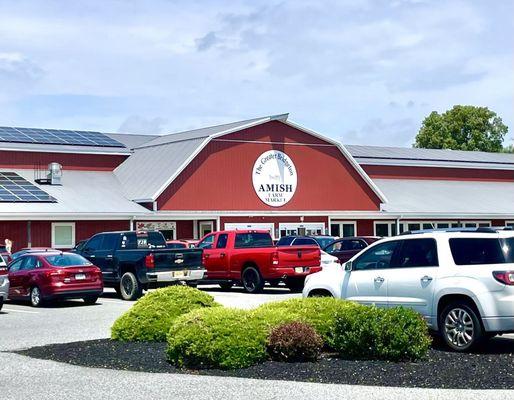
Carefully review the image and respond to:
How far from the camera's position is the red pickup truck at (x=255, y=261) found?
26.7 metres

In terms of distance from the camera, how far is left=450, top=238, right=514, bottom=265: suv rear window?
12.8 meters

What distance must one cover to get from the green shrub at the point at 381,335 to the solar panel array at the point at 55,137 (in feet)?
113

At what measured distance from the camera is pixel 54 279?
23.0 m

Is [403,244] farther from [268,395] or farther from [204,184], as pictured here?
[204,184]

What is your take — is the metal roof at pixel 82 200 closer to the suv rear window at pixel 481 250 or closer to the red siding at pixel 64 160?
the red siding at pixel 64 160

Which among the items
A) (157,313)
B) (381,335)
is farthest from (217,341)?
(157,313)

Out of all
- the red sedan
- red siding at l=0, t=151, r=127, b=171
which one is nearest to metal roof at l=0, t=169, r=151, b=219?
red siding at l=0, t=151, r=127, b=171

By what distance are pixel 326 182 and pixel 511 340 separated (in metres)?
34.4

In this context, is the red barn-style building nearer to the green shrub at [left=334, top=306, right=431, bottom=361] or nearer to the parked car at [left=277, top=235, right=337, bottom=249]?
the parked car at [left=277, top=235, right=337, bottom=249]

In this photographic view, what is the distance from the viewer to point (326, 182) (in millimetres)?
48062

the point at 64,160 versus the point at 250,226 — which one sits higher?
Result: the point at 64,160

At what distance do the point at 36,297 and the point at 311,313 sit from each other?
509 inches

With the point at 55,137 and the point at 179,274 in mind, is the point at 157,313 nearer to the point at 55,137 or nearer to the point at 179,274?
the point at 179,274

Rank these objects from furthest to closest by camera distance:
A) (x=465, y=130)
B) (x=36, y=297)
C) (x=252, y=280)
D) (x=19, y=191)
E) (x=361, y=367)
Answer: (x=465, y=130)
(x=19, y=191)
(x=252, y=280)
(x=36, y=297)
(x=361, y=367)
